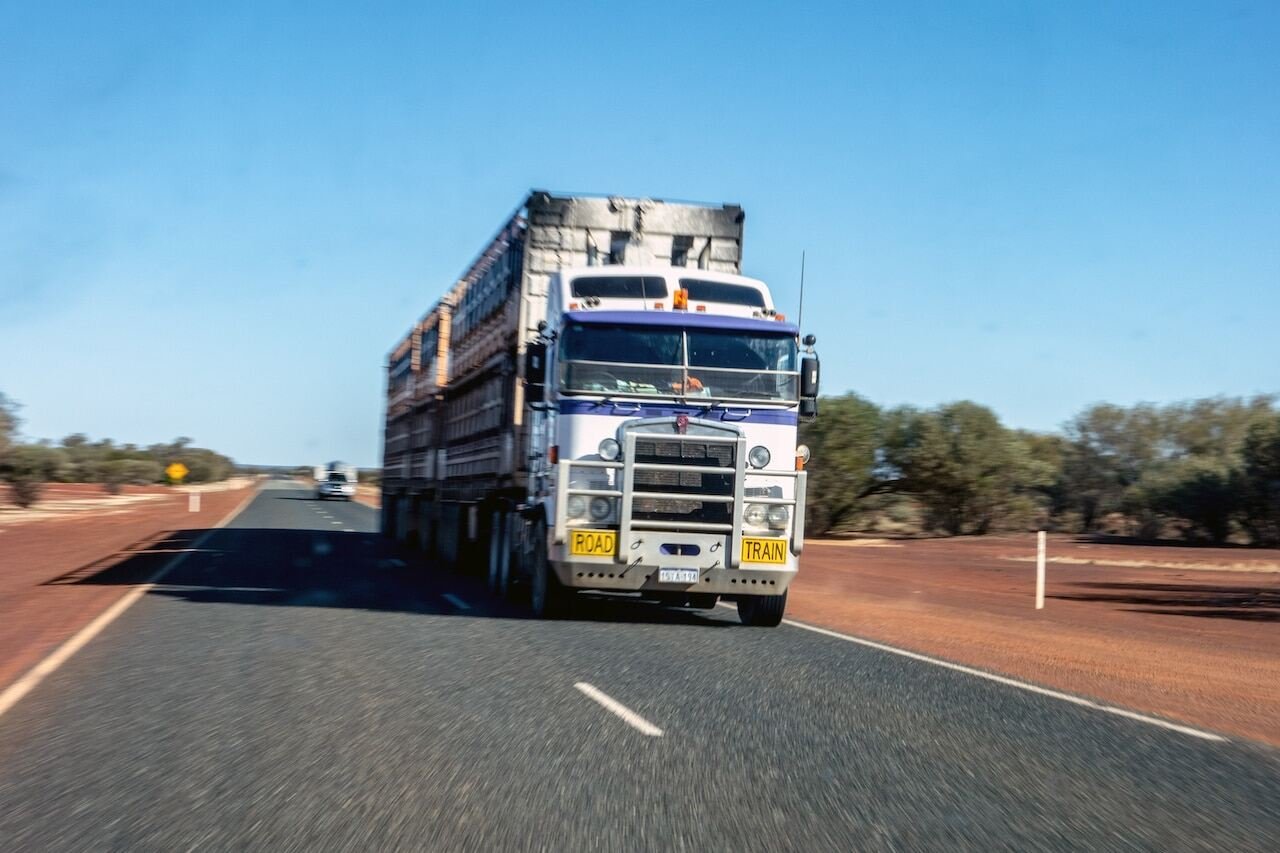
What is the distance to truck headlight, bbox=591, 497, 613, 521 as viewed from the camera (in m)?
13.5

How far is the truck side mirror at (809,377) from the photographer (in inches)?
550

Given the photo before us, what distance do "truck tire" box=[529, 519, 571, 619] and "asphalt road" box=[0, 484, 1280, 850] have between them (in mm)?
1735

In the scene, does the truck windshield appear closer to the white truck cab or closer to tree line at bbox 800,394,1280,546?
the white truck cab

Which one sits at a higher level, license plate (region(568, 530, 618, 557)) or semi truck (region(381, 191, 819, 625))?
semi truck (region(381, 191, 819, 625))

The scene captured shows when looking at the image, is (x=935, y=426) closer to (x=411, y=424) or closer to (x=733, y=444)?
(x=411, y=424)

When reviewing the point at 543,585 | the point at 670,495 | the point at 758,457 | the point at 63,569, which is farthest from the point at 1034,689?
the point at 63,569

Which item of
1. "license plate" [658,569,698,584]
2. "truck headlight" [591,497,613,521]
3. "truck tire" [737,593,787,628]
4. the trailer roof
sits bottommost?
"truck tire" [737,593,787,628]

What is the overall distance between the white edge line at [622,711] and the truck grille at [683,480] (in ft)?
12.5

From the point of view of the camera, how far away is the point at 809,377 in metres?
14.0

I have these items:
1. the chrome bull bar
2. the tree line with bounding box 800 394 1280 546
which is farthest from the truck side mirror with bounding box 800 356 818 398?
the tree line with bounding box 800 394 1280 546

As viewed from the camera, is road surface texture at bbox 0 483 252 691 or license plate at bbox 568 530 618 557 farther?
license plate at bbox 568 530 618 557

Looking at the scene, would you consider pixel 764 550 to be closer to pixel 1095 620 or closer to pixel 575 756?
pixel 575 756

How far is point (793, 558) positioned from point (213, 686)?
21.0 feet

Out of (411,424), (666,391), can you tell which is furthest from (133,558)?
(666,391)
